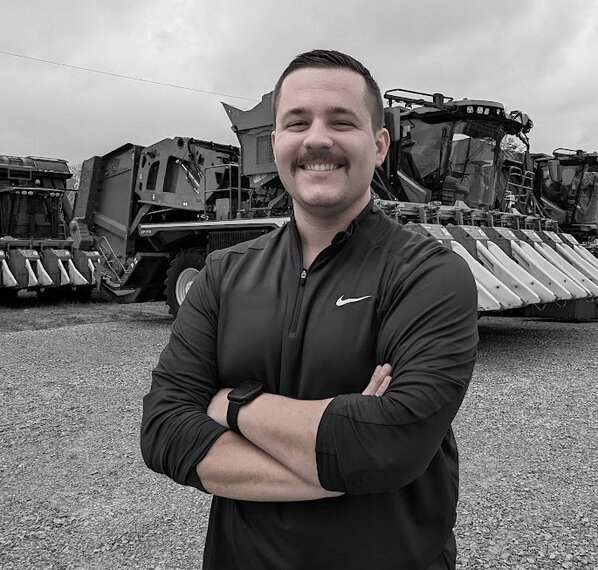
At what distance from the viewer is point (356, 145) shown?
1589 mm

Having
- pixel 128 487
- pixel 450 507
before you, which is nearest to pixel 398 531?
pixel 450 507

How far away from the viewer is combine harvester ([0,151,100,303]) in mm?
12867

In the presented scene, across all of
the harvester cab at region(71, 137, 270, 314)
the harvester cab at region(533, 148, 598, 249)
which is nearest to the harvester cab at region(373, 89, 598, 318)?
the harvester cab at region(71, 137, 270, 314)

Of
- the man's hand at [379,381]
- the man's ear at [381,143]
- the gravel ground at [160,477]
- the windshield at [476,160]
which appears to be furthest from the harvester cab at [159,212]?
the man's hand at [379,381]

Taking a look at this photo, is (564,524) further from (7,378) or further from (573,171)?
(573,171)

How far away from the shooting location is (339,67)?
1.60 m

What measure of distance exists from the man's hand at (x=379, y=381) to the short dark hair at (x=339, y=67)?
609 millimetres

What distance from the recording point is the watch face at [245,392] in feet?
5.02

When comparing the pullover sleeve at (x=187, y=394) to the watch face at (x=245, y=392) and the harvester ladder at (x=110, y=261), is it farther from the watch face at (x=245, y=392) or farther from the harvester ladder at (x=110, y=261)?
the harvester ladder at (x=110, y=261)

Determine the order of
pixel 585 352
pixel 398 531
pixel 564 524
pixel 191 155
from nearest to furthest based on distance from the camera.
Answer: pixel 398 531 < pixel 564 524 < pixel 585 352 < pixel 191 155

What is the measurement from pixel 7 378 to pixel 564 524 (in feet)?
17.2

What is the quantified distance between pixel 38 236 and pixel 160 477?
38.9ft

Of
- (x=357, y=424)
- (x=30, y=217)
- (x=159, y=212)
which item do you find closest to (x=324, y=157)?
(x=357, y=424)

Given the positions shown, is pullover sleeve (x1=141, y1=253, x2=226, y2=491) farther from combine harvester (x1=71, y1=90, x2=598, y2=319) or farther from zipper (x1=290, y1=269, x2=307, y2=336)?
combine harvester (x1=71, y1=90, x2=598, y2=319)
